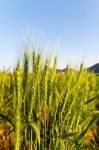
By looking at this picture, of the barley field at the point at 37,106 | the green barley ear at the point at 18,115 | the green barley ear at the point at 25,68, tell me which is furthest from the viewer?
the green barley ear at the point at 25,68

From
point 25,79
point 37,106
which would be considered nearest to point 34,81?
point 25,79

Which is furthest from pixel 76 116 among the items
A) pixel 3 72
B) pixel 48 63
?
pixel 3 72

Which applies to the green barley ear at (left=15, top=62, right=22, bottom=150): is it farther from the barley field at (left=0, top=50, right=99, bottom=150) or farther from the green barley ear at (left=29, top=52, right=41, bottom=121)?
the green barley ear at (left=29, top=52, right=41, bottom=121)

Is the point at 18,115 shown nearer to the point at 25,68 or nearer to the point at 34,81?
the point at 34,81

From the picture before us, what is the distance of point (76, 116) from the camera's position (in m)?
3.01

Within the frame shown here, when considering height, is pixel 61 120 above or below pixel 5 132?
above

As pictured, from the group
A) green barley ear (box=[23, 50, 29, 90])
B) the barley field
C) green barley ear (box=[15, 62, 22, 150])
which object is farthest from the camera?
green barley ear (box=[23, 50, 29, 90])

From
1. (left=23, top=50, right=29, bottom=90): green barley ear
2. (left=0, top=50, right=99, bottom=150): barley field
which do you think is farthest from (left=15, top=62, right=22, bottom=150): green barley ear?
(left=23, top=50, right=29, bottom=90): green barley ear

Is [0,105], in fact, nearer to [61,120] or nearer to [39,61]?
[61,120]

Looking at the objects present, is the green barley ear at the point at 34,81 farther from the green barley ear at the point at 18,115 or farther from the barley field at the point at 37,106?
the green barley ear at the point at 18,115

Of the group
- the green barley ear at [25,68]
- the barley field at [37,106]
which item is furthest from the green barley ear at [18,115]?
the green barley ear at [25,68]

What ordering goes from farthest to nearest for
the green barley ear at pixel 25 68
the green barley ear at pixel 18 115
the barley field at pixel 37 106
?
the green barley ear at pixel 25 68
the barley field at pixel 37 106
the green barley ear at pixel 18 115

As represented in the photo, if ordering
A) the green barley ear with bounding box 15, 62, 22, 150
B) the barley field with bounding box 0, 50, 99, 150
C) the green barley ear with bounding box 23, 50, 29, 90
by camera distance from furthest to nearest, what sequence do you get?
the green barley ear with bounding box 23, 50, 29, 90
the barley field with bounding box 0, 50, 99, 150
the green barley ear with bounding box 15, 62, 22, 150

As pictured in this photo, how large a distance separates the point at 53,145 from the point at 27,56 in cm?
84
